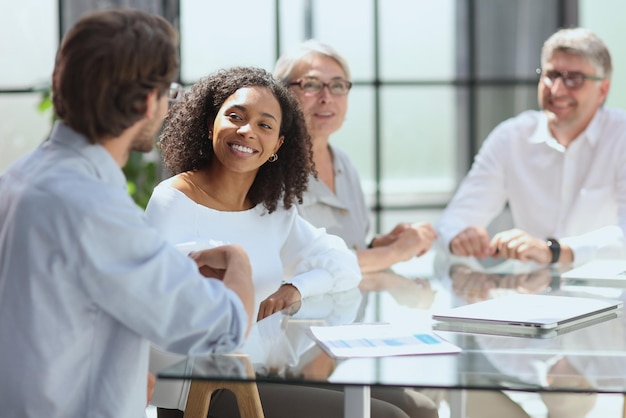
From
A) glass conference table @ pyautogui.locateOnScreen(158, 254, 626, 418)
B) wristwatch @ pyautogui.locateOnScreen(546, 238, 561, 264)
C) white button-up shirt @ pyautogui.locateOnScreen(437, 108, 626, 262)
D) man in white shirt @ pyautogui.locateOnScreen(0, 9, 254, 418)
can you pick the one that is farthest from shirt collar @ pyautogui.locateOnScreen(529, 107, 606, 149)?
man in white shirt @ pyautogui.locateOnScreen(0, 9, 254, 418)

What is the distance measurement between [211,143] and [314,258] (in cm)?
37

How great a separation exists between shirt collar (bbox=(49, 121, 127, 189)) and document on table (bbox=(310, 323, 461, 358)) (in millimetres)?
461

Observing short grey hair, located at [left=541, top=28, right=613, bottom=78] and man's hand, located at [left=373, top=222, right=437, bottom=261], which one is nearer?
man's hand, located at [left=373, top=222, right=437, bottom=261]

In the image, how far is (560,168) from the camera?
11.0 ft

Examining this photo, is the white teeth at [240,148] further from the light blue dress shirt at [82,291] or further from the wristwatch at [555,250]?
the wristwatch at [555,250]

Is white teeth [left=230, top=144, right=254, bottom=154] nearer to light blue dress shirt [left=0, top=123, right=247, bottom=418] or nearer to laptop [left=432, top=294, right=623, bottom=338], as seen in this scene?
laptop [left=432, top=294, right=623, bottom=338]

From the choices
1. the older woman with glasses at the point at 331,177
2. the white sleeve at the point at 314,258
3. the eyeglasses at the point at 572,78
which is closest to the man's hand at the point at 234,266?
the white sleeve at the point at 314,258

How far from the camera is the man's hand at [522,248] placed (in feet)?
9.09

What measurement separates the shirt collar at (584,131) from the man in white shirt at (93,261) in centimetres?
216

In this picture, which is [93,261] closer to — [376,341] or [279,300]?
[376,341]

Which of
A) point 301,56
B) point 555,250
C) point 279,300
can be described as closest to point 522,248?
point 555,250

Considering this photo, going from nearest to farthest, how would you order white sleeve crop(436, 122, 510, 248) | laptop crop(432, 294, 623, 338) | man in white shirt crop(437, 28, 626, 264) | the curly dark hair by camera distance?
1. laptop crop(432, 294, 623, 338)
2. the curly dark hair
3. man in white shirt crop(437, 28, 626, 264)
4. white sleeve crop(436, 122, 510, 248)

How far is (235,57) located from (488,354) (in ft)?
14.7

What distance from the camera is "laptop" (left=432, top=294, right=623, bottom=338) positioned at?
5.74ft
